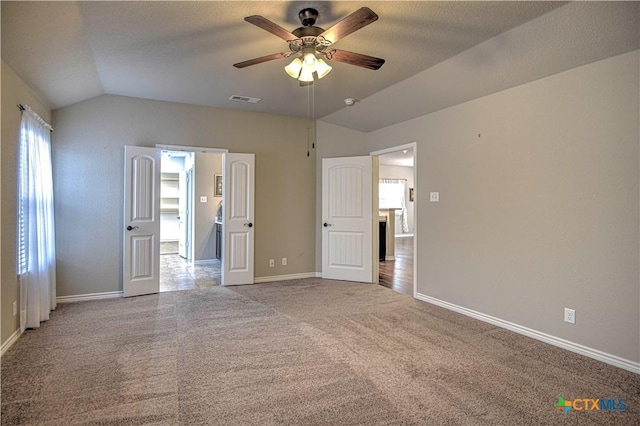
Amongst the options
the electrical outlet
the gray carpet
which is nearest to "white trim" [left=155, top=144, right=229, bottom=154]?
the gray carpet

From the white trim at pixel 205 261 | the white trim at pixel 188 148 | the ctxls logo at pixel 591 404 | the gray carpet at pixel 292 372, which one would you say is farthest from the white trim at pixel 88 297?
the ctxls logo at pixel 591 404

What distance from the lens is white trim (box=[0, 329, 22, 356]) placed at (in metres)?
2.77

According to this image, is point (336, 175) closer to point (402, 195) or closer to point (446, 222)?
point (446, 222)

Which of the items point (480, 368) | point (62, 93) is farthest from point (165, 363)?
point (62, 93)

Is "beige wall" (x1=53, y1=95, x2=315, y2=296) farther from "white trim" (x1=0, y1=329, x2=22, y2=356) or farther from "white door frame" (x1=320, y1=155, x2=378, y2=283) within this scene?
"white trim" (x1=0, y1=329, x2=22, y2=356)

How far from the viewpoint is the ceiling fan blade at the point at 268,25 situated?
2.08m

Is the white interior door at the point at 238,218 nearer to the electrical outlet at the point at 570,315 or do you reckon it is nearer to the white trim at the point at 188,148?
the white trim at the point at 188,148

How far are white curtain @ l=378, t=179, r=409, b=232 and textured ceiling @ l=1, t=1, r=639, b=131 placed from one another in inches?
297

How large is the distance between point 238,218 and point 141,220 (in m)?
1.29

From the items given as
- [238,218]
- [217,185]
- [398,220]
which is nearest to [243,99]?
[238,218]

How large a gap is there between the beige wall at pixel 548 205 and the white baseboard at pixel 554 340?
0.05 metres

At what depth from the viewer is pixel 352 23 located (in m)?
2.14

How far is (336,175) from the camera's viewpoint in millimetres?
5660

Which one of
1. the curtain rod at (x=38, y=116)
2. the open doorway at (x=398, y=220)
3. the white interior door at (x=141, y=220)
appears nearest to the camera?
the curtain rod at (x=38, y=116)
